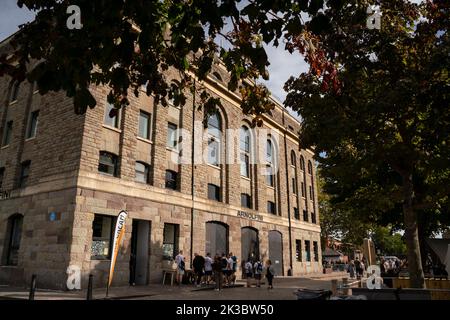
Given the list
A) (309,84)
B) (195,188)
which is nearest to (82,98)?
(309,84)

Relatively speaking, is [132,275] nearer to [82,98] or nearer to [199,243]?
[199,243]

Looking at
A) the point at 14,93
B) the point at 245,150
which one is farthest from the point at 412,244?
the point at 14,93

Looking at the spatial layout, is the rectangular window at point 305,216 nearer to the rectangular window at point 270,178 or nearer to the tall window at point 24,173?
the rectangular window at point 270,178

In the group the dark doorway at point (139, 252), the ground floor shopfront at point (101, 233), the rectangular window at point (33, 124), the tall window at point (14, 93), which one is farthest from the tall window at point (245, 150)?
the tall window at point (14, 93)

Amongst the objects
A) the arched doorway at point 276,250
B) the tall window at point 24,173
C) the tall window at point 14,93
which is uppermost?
the tall window at point 14,93

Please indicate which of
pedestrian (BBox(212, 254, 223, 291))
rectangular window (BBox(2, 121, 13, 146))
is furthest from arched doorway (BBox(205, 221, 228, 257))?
rectangular window (BBox(2, 121, 13, 146))

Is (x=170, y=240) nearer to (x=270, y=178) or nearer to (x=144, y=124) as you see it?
(x=144, y=124)

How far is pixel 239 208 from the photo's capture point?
979 inches

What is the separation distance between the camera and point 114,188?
16328 mm

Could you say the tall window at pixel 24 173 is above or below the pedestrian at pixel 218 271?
above

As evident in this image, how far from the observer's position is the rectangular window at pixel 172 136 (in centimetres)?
2055

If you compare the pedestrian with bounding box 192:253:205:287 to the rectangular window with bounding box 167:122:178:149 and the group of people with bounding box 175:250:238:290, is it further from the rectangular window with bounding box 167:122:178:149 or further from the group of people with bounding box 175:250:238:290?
the rectangular window with bounding box 167:122:178:149

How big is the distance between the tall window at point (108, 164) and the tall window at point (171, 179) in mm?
3571

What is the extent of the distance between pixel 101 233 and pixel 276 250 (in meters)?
16.9
